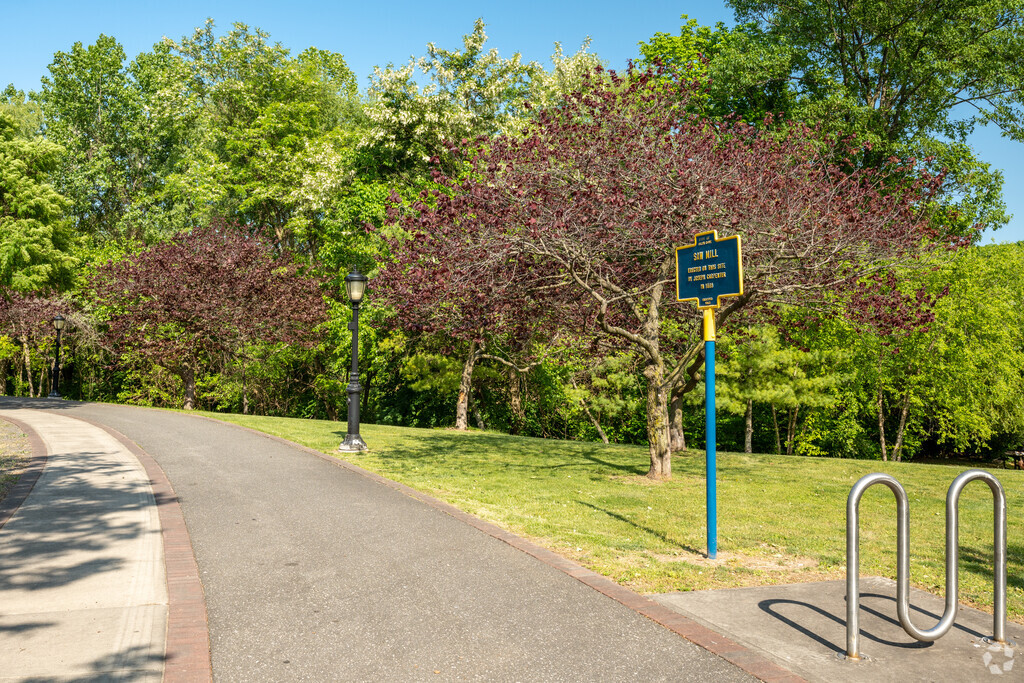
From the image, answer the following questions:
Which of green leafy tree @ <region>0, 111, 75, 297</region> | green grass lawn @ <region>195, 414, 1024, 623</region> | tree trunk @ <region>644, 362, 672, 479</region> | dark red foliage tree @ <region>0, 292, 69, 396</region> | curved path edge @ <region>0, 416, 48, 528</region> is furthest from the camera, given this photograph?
dark red foliage tree @ <region>0, 292, 69, 396</region>

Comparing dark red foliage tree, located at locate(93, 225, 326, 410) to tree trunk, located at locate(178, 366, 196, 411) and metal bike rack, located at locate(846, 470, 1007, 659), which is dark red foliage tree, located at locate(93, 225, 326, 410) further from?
metal bike rack, located at locate(846, 470, 1007, 659)

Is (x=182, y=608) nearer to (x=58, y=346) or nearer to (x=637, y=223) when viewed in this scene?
(x=637, y=223)

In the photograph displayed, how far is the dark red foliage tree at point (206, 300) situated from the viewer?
27.2 meters

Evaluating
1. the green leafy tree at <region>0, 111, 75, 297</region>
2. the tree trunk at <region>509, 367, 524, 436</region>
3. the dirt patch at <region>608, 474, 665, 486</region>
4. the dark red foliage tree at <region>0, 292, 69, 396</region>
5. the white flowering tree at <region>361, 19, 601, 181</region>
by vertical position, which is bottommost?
the dirt patch at <region>608, 474, 665, 486</region>

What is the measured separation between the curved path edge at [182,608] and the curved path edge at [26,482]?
4.68ft

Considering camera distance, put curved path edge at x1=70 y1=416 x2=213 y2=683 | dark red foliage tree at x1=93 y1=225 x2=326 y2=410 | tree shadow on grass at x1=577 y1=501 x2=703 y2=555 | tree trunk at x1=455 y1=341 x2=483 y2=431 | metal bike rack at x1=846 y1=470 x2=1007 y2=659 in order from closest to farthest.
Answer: curved path edge at x1=70 y1=416 x2=213 y2=683, metal bike rack at x1=846 y1=470 x2=1007 y2=659, tree shadow on grass at x1=577 y1=501 x2=703 y2=555, tree trunk at x1=455 y1=341 x2=483 y2=431, dark red foliage tree at x1=93 y1=225 x2=326 y2=410

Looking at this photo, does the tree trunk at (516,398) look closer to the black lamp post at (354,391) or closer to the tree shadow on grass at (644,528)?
the black lamp post at (354,391)

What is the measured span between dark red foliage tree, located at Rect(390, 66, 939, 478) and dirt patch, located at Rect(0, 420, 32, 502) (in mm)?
6524

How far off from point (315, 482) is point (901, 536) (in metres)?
7.85

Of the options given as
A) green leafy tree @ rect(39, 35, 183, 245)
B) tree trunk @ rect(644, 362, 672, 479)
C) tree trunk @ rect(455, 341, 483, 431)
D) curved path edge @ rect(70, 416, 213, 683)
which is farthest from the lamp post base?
green leafy tree @ rect(39, 35, 183, 245)

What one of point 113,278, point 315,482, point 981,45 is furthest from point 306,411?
point 981,45

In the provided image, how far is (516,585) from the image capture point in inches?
224

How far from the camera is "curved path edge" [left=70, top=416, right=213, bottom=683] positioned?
4083mm

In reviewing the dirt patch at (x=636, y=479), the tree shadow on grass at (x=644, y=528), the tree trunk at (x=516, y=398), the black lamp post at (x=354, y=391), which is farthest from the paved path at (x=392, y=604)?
the tree trunk at (x=516, y=398)
